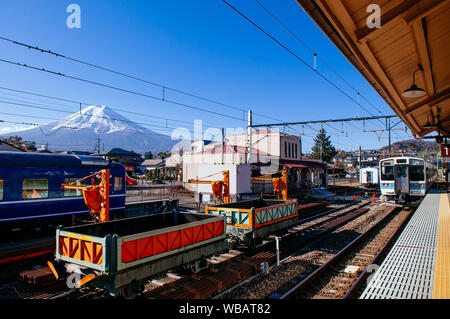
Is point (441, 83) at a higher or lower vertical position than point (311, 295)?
higher

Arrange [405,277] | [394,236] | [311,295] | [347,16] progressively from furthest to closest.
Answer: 1. [394,236]
2. [311,295]
3. [405,277]
4. [347,16]

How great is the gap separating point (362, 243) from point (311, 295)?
6.54 m

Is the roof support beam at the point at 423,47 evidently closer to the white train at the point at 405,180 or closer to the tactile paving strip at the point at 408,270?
the tactile paving strip at the point at 408,270

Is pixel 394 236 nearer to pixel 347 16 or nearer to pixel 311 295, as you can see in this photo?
pixel 311 295

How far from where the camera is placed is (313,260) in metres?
9.86

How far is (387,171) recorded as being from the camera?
22.1m

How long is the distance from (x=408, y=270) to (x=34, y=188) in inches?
568

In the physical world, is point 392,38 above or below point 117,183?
above

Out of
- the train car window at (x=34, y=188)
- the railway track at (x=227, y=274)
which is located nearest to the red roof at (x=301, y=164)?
the railway track at (x=227, y=274)

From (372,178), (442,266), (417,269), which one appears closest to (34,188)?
(417,269)

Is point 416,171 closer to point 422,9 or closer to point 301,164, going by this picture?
point 301,164

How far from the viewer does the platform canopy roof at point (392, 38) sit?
4586mm

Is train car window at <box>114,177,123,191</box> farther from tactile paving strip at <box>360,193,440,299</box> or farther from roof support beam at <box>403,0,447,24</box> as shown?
roof support beam at <box>403,0,447,24</box>
